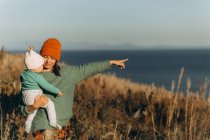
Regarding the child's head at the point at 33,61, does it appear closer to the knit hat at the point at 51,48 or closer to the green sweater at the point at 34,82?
the green sweater at the point at 34,82

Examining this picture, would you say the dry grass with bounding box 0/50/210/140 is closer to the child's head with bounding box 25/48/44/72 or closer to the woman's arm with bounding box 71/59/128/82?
the woman's arm with bounding box 71/59/128/82

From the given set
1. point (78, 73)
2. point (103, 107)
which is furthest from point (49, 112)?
point (103, 107)

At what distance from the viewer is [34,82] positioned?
3938 mm

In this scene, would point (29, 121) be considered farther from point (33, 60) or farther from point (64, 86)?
point (33, 60)

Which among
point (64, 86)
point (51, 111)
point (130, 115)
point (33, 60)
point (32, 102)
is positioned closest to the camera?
point (33, 60)

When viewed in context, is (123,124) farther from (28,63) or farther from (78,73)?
(28,63)

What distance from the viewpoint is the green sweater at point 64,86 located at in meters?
4.18

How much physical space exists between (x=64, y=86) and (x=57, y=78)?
11 centimetres

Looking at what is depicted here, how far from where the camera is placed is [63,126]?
437cm

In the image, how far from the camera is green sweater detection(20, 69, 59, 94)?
391 centimetres

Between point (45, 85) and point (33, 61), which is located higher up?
point (33, 61)

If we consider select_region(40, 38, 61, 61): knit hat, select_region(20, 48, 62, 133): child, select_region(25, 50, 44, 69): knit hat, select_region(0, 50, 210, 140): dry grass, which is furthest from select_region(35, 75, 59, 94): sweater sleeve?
select_region(0, 50, 210, 140): dry grass

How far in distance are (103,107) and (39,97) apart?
4.75 meters

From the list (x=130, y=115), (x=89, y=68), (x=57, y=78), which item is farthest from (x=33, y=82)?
(x=130, y=115)
